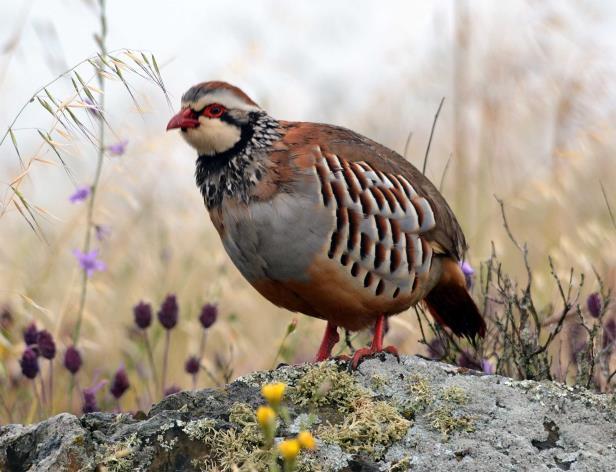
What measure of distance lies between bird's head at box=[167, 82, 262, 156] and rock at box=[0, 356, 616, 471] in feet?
3.51

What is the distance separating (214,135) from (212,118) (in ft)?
0.19

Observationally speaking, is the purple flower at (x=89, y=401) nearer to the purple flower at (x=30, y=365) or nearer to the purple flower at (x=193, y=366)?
the purple flower at (x=30, y=365)

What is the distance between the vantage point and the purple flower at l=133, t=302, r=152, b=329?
13.5 ft

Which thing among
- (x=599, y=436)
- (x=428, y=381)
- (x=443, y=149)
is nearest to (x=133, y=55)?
(x=428, y=381)

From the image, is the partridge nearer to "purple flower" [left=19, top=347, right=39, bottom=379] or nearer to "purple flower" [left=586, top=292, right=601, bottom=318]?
"purple flower" [left=586, top=292, right=601, bottom=318]

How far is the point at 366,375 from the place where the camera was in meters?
2.98

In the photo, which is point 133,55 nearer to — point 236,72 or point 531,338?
point 531,338

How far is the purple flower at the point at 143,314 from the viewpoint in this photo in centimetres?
412

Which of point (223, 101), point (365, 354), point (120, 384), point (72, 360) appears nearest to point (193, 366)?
point (120, 384)

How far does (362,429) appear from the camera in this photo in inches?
106

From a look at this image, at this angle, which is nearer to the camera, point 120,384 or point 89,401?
point 89,401

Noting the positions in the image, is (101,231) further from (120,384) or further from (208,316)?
(120,384)

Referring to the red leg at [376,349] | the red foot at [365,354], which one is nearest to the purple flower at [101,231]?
the red leg at [376,349]

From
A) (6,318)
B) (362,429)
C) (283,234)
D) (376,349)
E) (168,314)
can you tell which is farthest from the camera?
(6,318)
